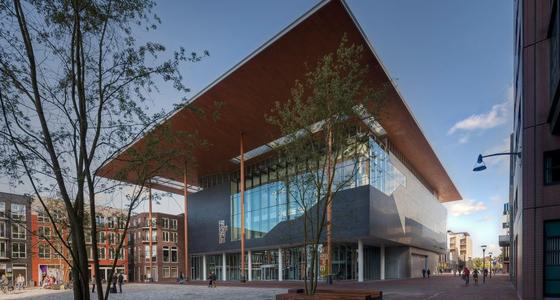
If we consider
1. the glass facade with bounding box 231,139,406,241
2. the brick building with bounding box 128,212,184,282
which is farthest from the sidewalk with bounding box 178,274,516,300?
the brick building with bounding box 128,212,184,282

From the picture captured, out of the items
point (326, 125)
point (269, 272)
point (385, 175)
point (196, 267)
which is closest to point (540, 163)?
point (326, 125)

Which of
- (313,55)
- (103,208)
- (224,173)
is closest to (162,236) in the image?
(224,173)

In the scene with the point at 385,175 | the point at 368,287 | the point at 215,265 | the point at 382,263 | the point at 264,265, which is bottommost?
the point at 215,265

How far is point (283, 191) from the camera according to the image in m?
22.3

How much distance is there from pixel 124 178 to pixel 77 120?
1.04 meters

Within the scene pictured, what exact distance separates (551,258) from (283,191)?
12.3m

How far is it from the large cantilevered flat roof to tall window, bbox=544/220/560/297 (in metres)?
7.29

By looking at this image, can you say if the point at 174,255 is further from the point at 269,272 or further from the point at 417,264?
the point at 417,264

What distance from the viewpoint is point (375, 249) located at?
5094 cm

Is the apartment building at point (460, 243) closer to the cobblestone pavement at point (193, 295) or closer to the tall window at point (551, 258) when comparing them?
the cobblestone pavement at point (193, 295)

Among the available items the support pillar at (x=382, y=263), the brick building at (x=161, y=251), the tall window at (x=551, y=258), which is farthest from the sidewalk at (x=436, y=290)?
the brick building at (x=161, y=251)

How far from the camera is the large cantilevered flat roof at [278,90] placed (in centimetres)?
2442

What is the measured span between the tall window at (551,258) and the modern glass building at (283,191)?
358 inches

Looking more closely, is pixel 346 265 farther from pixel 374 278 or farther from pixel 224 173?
pixel 224 173
